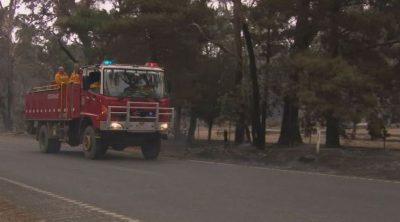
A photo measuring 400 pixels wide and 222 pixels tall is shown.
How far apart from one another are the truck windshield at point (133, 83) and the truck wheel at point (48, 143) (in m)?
5.16

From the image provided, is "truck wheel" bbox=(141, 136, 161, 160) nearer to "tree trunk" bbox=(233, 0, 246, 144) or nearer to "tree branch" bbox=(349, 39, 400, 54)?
"tree trunk" bbox=(233, 0, 246, 144)

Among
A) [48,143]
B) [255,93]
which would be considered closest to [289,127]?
[255,93]

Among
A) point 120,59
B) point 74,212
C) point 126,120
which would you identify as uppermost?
point 120,59

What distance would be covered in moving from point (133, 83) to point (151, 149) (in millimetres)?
2582

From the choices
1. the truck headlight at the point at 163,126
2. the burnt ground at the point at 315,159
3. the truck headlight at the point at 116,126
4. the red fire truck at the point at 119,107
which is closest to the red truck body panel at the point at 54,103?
the red fire truck at the point at 119,107

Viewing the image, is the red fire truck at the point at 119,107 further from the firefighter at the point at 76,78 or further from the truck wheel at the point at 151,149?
the firefighter at the point at 76,78

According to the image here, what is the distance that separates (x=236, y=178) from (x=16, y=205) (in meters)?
6.05

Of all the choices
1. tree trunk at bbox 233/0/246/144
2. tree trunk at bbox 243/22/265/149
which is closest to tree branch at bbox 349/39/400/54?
tree trunk at bbox 243/22/265/149

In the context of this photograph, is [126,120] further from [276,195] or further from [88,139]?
[276,195]

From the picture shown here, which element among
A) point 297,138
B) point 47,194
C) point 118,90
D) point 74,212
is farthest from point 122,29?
point 74,212

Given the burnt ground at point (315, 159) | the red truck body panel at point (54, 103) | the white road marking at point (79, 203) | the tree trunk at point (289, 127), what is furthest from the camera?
the tree trunk at point (289, 127)

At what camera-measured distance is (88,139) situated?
21672mm

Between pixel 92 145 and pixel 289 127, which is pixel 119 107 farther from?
pixel 289 127

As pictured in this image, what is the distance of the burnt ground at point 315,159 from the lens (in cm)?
1803
